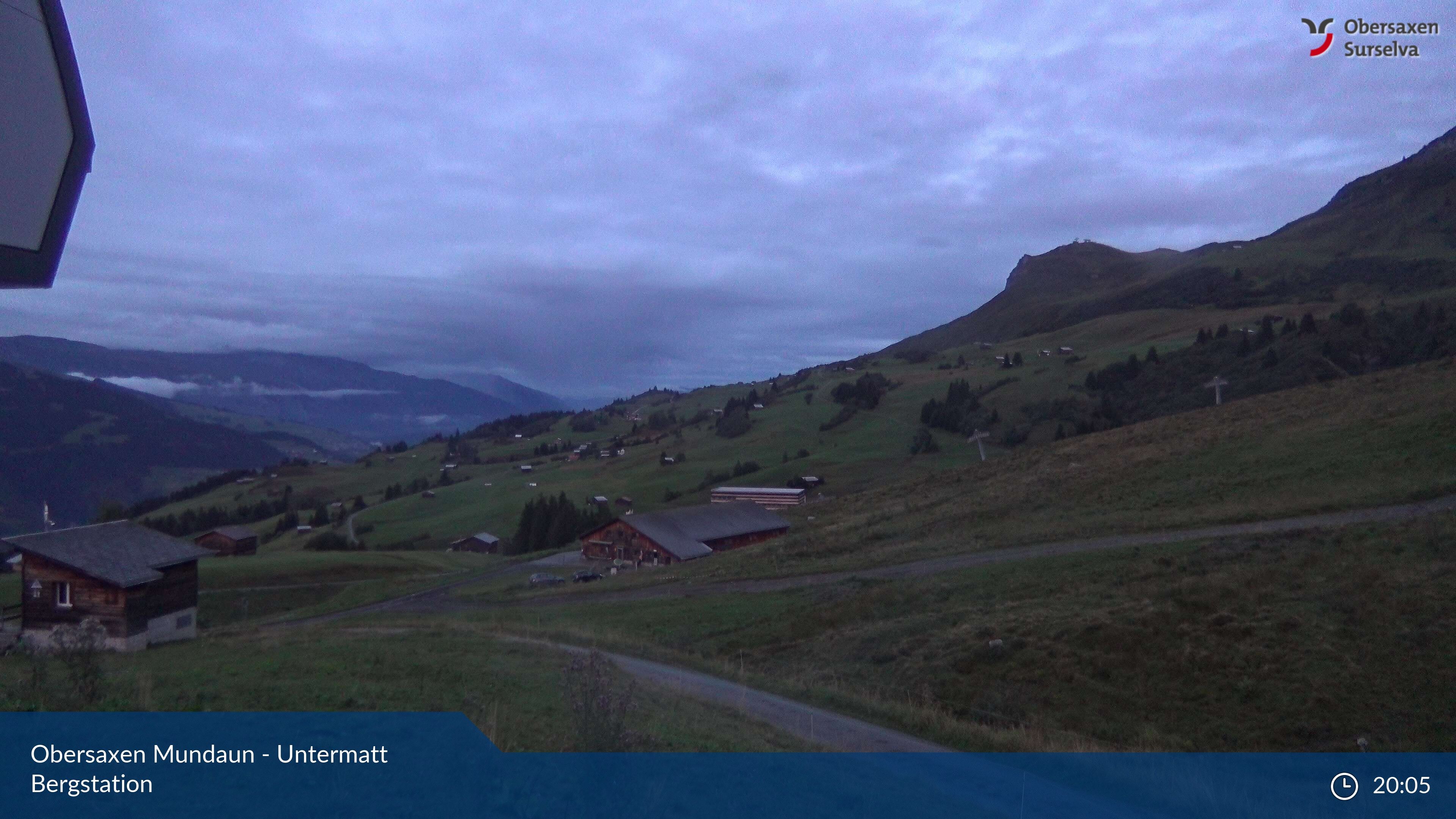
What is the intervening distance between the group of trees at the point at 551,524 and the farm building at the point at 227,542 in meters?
19.9

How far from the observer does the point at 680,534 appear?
55.2 meters

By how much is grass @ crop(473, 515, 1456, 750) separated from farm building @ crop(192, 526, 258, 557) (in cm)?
4459

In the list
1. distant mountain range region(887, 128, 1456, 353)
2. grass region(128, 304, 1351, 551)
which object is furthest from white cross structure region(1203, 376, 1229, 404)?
distant mountain range region(887, 128, 1456, 353)

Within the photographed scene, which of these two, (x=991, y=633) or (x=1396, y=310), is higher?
(x=1396, y=310)

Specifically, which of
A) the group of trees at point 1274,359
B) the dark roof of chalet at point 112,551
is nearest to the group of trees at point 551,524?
the dark roof of chalet at point 112,551

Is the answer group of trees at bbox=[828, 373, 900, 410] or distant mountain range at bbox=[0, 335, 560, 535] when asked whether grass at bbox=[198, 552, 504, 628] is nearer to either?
distant mountain range at bbox=[0, 335, 560, 535]

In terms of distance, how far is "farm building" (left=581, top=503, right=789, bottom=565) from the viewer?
53000mm

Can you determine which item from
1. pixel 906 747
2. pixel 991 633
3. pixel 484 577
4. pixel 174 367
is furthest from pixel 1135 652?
pixel 174 367

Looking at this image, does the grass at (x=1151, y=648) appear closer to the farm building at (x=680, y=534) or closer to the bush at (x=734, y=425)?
the farm building at (x=680, y=534)

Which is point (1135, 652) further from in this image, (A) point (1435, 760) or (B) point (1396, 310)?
(B) point (1396, 310)

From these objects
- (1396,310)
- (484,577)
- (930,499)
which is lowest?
(484,577)

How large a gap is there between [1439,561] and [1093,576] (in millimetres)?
6659

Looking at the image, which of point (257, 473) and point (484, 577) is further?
point (257, 473)

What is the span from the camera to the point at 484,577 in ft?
160
